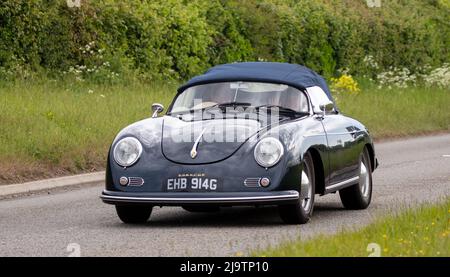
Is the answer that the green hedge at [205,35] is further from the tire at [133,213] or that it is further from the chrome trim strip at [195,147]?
the chrome trim strip at [195,147]

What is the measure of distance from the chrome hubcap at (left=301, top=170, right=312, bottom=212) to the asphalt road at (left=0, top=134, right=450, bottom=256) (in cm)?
19

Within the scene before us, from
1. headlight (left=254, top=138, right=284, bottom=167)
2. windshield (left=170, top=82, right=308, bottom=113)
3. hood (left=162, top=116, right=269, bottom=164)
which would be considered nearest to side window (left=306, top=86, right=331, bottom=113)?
windshield (left=170, top=82, right=308, bottom=113)

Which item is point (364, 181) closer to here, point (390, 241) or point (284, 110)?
point (284, 110)

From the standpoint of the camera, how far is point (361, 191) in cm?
1477

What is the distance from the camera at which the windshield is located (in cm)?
1395

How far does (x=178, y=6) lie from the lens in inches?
1226

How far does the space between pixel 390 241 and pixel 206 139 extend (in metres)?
2.75

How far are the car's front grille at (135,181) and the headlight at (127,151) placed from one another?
0.14 m

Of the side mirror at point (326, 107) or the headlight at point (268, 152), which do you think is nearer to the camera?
the headlight at point (268, 152)

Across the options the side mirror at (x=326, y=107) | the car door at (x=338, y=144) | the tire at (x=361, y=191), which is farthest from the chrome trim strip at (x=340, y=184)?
the side mirror at (x=326, y=107)

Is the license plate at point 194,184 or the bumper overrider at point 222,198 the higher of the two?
the license plate at point 194,184

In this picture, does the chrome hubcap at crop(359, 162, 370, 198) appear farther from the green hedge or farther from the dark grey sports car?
the green hedge

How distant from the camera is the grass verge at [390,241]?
9727mm

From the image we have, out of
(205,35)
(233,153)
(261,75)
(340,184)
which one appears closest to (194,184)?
(233,153)
